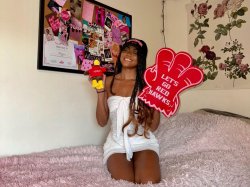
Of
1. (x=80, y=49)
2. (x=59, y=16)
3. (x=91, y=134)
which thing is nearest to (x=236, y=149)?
(x=91, y=134)

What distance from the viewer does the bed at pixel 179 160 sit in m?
1.03

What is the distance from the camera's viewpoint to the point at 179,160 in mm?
1294

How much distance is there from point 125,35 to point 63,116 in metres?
0.79

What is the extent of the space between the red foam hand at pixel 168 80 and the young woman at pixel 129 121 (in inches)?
3.6

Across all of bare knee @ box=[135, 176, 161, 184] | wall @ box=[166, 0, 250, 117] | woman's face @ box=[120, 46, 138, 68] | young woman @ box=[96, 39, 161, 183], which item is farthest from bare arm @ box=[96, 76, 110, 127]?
wall @ box=[166, 0, 250, 117]

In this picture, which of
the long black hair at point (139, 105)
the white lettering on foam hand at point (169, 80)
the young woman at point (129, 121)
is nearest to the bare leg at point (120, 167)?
the young woman at point (129, 121)

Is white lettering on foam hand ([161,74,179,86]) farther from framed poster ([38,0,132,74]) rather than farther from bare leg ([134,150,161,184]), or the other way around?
framed poster ([38,0,132,74])

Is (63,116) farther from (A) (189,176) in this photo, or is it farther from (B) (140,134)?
(A) (189,176)

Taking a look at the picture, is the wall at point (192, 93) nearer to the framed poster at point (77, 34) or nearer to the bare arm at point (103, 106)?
the framed poster at point (77, 34)

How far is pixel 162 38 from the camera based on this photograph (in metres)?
2.31

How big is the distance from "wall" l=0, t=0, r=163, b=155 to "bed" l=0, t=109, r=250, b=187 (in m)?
0.12

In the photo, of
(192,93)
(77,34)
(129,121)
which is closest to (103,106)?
(129,121)

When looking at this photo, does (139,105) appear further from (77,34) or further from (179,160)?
(77,34)

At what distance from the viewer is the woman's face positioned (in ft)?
4.52
